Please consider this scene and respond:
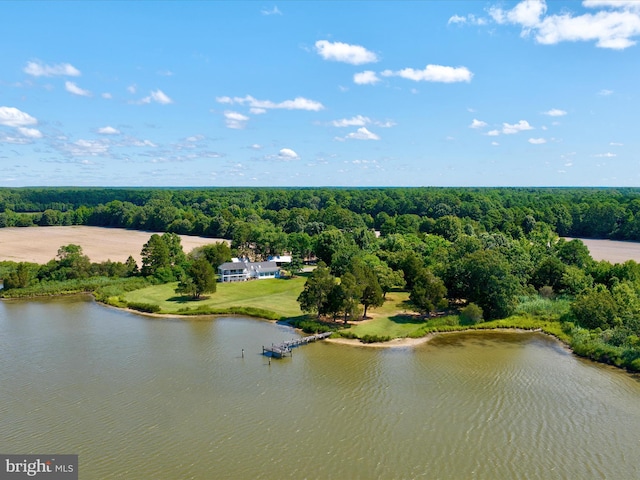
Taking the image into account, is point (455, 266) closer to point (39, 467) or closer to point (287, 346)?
point (287, 346)

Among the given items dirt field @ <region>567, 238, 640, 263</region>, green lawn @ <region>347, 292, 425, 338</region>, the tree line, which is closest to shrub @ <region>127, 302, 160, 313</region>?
green lawn @ <region>347, 292, 425, 338</region>

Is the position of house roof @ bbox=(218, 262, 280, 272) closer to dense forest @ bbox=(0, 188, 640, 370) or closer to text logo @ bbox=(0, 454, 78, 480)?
dense forest @ bbox=(0, 188, 640, 370)

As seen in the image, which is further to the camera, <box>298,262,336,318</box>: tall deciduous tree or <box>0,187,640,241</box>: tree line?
<box>0,187,640,241</box>: tree line

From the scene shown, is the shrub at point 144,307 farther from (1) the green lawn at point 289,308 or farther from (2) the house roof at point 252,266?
(2) the house roof at point 252,266

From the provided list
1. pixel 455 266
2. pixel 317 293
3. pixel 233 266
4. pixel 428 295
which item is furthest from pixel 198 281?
pixel 455 266

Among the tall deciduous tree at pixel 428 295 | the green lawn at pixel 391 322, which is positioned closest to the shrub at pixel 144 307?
the green lawn at pixel 391 322
